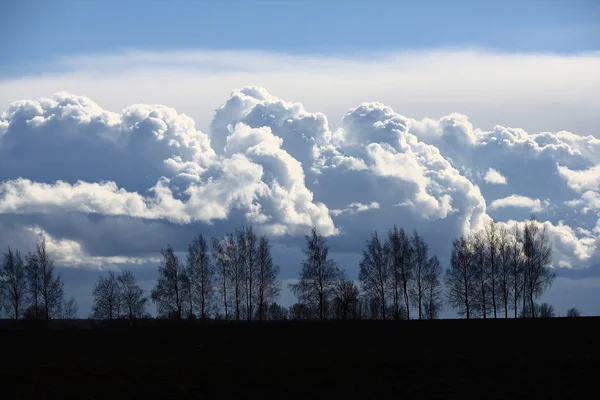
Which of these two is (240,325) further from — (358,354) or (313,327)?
(358,354)

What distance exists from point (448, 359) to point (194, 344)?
23.0 metres

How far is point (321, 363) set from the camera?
181 ft

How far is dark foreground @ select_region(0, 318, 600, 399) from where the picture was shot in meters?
48.4

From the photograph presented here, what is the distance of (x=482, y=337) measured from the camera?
6475 centimetres

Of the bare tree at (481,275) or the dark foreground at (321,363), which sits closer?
the dark foreground at (321,363)

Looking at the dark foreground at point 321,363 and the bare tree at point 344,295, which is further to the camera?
the bare tree at point 344,295

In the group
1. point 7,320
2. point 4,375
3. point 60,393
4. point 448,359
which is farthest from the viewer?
point 7,320

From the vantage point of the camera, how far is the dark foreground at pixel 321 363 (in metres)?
48.4

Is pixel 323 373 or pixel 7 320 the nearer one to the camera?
pixel 323 373

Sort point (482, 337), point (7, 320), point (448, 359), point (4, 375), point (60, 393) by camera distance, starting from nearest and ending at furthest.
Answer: point (60, 393), point (4, 375), point (448, 359), point (482, 337), point (7, 320)

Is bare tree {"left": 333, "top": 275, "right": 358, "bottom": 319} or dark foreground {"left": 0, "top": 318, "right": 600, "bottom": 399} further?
bare tree {"left": 333, "top": 275, "right": 358, "bottom": 319}

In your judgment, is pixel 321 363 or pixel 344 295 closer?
pixel 321 363

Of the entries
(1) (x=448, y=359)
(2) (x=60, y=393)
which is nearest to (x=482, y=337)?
(1) (x=448, y=359)

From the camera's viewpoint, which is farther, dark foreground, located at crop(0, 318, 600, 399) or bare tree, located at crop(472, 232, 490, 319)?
bare tree, located at crop(472, 232, 490, 319)
